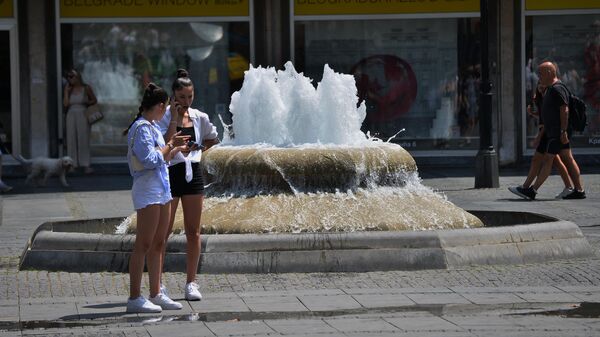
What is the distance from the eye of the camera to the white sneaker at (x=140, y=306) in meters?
8.75

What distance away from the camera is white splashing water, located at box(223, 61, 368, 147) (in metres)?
12.1

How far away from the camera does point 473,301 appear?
9.06 meters

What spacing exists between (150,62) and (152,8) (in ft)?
3.23

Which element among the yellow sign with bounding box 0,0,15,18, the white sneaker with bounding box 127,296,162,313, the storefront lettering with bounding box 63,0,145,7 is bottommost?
the white sneaker with bounding box 127,296,162,313

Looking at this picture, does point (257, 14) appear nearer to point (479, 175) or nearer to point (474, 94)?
point (474, 94)

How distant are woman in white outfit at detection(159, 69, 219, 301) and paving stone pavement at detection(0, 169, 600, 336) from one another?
29cm

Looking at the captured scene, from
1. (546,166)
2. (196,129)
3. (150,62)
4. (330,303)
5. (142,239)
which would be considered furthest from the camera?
(150,62)

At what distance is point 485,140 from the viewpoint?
18.5 m

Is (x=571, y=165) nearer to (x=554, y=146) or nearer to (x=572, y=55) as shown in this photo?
(x=554, y=146)

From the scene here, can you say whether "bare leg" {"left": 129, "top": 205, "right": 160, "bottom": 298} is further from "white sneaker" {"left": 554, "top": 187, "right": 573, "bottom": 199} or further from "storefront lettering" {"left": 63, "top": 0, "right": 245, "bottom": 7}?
"storefront lettering" {"left": 63, "top": 0, "right": 245, "bottom": 7}

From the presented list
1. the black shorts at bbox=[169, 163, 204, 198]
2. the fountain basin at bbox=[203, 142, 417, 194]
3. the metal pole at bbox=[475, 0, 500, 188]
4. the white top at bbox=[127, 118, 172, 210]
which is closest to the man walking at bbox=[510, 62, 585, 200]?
the metal pole at bbox=[475, 0, 500, 188]

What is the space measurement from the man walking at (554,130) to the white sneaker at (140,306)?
8490 mm

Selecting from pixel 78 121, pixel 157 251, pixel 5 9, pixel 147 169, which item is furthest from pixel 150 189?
pixel 5 9

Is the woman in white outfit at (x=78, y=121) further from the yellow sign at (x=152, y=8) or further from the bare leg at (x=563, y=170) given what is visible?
the bare leg at (x=563, y=170)
